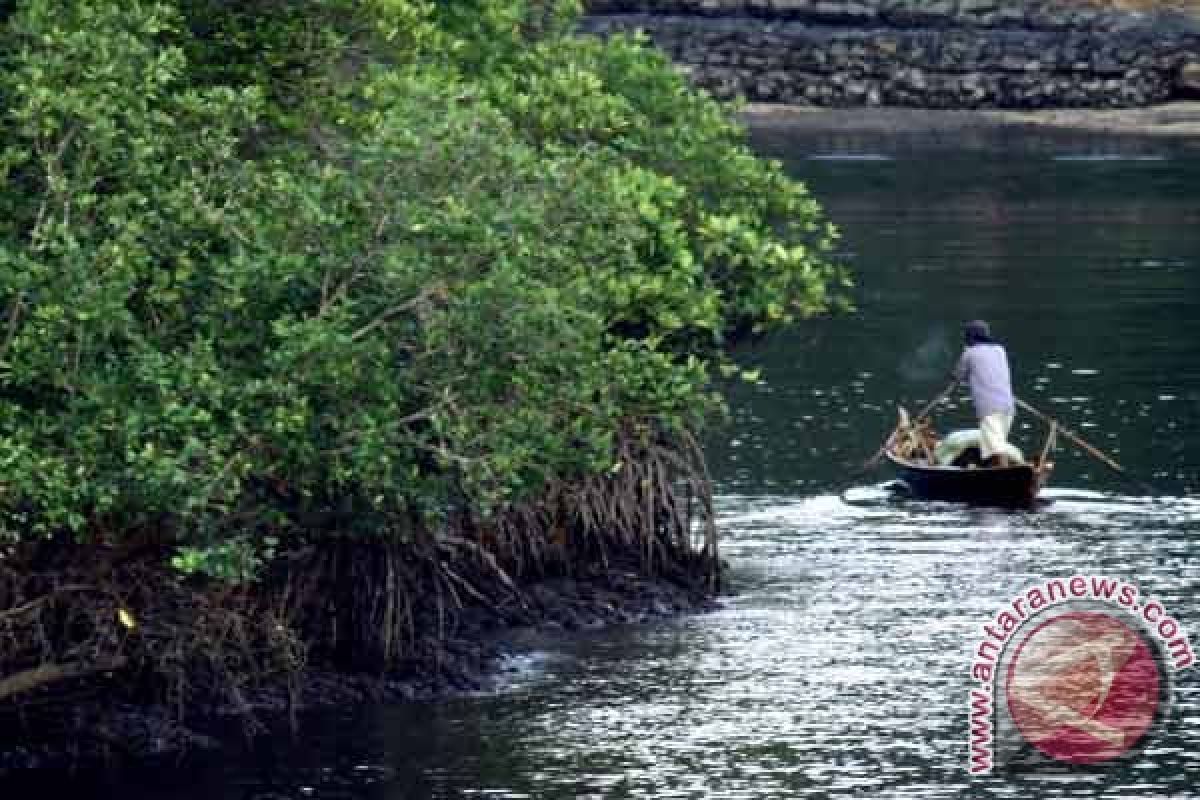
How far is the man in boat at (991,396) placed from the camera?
41.9 meters

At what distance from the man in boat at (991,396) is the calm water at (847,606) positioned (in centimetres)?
109

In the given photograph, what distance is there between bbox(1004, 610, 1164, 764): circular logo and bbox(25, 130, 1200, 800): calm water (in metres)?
0.43

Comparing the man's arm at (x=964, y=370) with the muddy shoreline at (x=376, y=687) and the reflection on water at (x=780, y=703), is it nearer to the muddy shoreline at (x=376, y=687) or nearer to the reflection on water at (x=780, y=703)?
the reflection on water at (x=780, y=703)

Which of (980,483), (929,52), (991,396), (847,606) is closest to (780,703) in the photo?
(847,606)

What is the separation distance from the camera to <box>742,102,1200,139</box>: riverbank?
105m

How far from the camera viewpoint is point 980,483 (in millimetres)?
41031

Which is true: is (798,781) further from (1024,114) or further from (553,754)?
(1024,114)

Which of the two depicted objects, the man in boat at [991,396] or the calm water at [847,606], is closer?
the calm water at [847,606]

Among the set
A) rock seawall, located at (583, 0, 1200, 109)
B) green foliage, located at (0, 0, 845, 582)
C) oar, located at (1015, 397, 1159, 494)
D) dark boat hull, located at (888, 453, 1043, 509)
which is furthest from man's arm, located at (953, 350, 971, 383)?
rock seawall, located at (583, 0, 1200, 109)

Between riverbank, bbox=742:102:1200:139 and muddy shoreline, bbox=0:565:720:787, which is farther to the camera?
riverbank, bbox=742:102:1200:139

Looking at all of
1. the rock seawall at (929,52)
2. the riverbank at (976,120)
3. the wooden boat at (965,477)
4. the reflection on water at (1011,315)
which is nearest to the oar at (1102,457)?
the reflection on water at (1011,315)

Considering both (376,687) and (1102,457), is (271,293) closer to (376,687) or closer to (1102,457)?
(376,687)

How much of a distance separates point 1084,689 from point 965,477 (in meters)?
10.2

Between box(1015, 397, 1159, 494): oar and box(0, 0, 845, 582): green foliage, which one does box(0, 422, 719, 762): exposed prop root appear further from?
box(1015, 397, 1159, 494): oar
